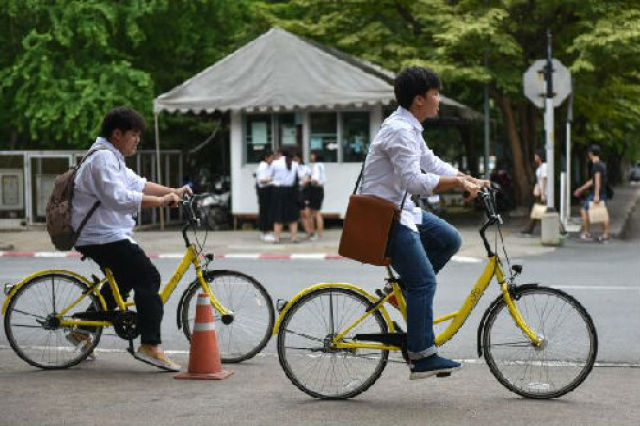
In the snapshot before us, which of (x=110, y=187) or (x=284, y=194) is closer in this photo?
(x=110, y=187)

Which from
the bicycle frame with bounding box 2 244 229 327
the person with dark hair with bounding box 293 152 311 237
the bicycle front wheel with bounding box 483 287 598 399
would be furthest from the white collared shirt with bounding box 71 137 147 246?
the person with dark hair with bounding box 293 152 311 237

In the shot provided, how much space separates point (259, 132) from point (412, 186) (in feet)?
64.9

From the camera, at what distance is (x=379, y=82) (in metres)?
24.1

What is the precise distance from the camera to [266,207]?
21.2 m

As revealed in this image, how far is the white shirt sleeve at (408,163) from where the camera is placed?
654 cm

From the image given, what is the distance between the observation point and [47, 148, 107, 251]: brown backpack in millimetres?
7613

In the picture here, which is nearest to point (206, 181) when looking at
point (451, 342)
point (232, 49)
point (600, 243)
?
point (232, 49)

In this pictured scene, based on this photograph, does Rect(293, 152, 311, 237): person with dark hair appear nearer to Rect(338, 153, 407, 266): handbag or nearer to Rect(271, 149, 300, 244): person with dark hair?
Rect(271, 149, 300, 244): person with dark hair

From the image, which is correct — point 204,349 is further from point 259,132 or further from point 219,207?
point 219,207

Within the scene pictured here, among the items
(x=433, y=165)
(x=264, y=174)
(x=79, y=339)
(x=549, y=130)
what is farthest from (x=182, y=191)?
(x=549, y=130)

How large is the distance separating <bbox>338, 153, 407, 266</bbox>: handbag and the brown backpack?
1.82 meters

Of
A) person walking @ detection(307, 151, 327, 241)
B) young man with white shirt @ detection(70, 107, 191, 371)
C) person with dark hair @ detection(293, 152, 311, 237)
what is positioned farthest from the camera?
person walking @ detection(307, 151, 327, 241)

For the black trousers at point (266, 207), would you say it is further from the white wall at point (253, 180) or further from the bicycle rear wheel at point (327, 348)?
the bicycle rear wheel at point (327, 348)

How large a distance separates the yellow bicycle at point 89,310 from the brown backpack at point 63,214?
0.37 metres
